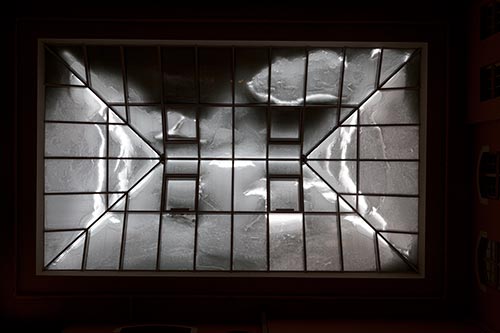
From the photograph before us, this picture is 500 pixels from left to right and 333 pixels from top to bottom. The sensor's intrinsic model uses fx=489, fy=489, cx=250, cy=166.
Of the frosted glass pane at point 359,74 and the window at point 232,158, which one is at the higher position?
the frosted glass pane at point 359,74

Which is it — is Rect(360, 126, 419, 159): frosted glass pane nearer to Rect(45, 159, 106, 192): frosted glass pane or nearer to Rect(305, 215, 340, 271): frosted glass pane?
Rect(305, 215, 340, 271): frosted glass pane

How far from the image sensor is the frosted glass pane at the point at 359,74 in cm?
763

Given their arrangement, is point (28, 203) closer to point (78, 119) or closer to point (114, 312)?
point (78, 119)

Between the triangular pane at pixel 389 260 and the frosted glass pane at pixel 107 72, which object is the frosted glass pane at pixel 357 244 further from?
the frosted glass pane at pixel 107 72

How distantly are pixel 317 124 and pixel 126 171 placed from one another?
319cm

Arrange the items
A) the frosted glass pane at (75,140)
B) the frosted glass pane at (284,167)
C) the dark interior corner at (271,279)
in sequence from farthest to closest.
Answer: the frosted glass pane at (284,167) < the frosted glass pane at (75,140) < the dark interior corner at (271,279)

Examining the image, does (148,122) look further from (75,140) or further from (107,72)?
(75,140)

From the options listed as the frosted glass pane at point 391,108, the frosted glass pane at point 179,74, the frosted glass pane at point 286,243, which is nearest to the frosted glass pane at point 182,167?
the frosted glass pane at point 179,74

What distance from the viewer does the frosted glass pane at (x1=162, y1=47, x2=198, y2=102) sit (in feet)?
24.8

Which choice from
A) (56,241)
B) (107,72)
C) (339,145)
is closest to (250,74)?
(339,145)

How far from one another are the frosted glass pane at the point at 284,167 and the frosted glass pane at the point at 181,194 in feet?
4.29

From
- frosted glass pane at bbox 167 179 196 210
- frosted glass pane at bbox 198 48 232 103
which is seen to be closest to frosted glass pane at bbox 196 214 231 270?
frosted glass pane at bbox 167 179 196 210

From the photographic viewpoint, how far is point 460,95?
7371mm
